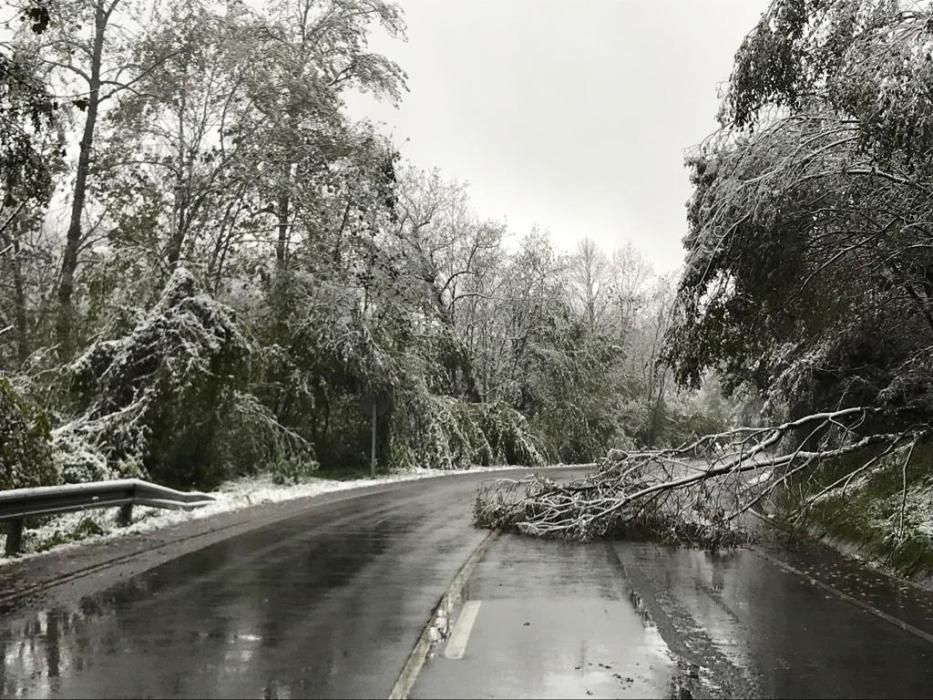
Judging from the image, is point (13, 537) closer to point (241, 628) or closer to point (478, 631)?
point (241, 628)

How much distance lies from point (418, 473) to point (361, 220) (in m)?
9.28

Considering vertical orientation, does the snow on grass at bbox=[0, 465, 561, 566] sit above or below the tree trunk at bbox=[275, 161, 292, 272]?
below

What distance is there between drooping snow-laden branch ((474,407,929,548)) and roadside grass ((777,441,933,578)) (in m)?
0.61

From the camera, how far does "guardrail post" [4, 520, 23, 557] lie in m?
11.6

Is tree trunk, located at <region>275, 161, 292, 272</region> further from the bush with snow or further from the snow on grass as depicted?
the snow on grass

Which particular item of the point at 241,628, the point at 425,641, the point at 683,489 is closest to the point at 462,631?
the point at 425,641

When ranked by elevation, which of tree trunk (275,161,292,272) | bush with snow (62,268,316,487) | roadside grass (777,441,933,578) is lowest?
roadside grass (777,441,933,578)

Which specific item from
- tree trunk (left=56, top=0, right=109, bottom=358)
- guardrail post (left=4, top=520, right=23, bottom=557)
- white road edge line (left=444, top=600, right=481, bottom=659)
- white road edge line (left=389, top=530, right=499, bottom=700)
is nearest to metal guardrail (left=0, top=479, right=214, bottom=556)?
guardrail post (left=4, top=520, right=23, bottom=557)

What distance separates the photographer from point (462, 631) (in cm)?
767

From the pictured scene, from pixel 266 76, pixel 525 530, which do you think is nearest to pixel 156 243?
pixel 266 76

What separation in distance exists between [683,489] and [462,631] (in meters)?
7.39

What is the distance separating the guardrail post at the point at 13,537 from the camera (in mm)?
11570

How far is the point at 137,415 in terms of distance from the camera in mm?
20703

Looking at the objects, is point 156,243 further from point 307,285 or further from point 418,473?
point 418,473
